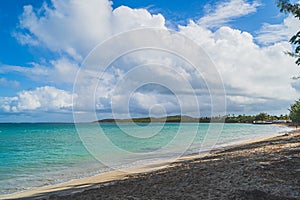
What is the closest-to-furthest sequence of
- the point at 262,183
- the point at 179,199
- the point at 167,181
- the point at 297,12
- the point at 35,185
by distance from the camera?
the point at 179,199 → the point at 262,183 → the point at 167,181 → the point at 297,12 → the point at 35,185

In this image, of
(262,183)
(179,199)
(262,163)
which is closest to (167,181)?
(179,199)

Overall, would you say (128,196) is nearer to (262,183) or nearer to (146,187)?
(146,187)

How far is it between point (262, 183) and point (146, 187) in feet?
10.1

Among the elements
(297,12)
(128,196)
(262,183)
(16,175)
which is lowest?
(16,175)

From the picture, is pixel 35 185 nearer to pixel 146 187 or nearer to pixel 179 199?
pixel 146 187

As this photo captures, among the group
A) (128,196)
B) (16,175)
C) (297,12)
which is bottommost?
(16,175)

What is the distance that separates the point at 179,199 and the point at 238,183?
1.75 meters

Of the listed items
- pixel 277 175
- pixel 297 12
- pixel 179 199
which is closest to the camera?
pixel 179 199

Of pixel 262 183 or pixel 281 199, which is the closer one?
pixel 281 199

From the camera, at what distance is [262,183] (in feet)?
21.6

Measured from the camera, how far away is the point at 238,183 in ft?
22.3

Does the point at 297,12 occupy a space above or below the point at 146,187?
above

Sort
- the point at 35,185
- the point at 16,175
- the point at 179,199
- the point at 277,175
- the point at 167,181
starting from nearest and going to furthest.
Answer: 1. the point at 179,199
2. the point at 277,175
3. the point at 167,181
4. the point at 35,185
5. the point at 16,175

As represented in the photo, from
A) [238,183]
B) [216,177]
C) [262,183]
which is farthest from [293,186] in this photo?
[216,177]
